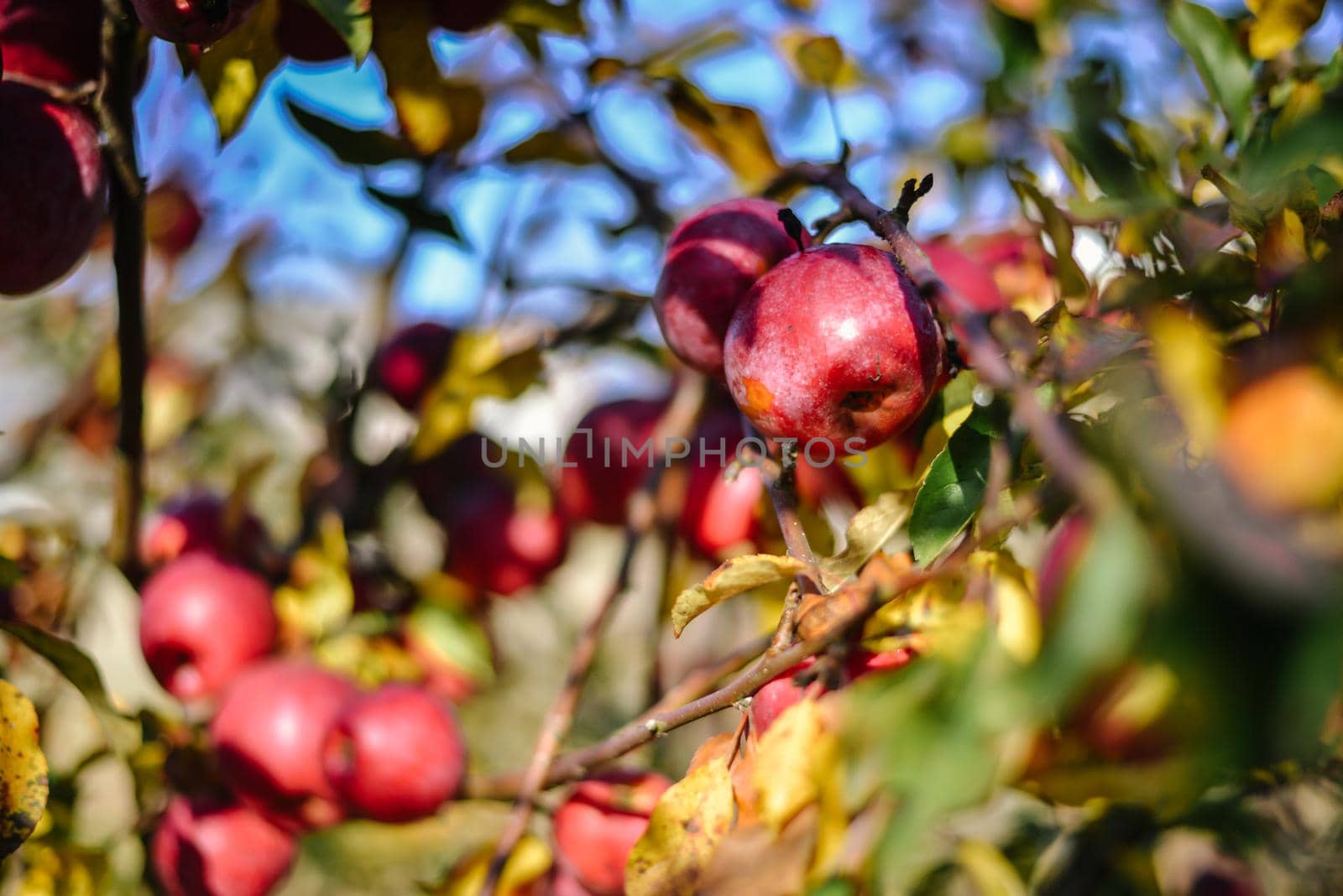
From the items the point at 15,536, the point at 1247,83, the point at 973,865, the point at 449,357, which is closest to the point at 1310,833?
the point at 973,865

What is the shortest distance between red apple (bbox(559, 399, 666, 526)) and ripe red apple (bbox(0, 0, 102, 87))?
58 centimetres

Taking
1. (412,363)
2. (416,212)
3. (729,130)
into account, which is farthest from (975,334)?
(412,363)

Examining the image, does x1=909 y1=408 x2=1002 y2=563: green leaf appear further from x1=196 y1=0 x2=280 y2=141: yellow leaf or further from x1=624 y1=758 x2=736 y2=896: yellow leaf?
x1=196 y1=0 x2=280 y2=141: yellow leaf

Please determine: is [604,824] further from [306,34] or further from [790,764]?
[306,34]

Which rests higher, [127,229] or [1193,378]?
[1193,378]

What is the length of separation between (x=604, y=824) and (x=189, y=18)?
1.99 ft

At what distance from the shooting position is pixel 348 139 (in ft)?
2.70

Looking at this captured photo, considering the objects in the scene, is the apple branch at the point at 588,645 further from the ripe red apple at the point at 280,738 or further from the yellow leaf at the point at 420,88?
the yellow leaf at the point at 420,88

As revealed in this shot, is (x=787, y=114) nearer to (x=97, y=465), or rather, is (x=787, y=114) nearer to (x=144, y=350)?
(x=144, y=350)

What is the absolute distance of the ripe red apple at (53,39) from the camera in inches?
24.9

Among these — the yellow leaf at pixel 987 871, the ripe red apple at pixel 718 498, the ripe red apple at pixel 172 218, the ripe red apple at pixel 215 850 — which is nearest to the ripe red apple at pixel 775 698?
the yellow leaf at pixel 987 871

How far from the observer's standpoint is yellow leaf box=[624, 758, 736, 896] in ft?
1.67

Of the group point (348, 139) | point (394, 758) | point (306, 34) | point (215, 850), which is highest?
point (306, 34)

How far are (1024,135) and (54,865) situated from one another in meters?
1.19
